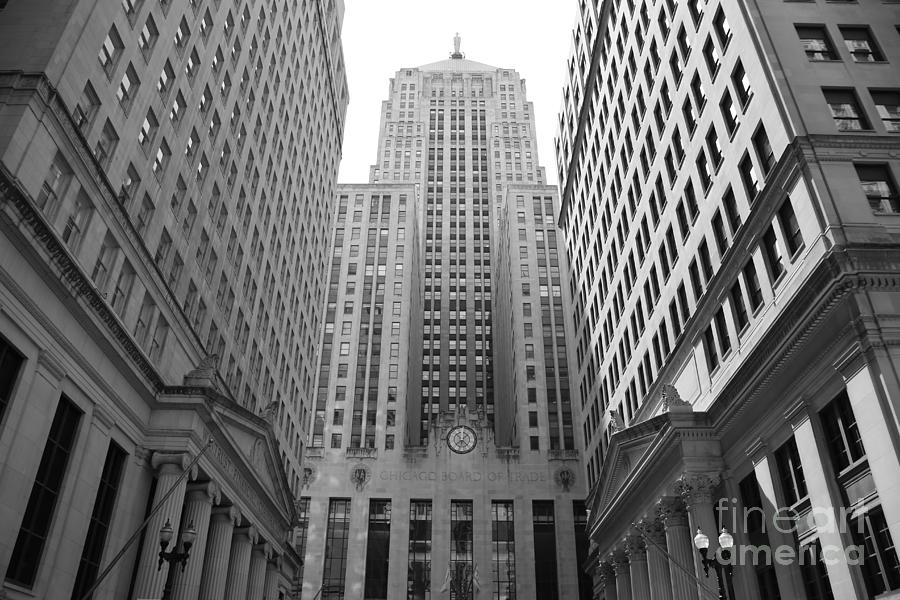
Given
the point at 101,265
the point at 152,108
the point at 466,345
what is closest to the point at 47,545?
the point at 101,265

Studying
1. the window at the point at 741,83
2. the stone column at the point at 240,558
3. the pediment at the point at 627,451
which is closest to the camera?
the window at the point at 741,83

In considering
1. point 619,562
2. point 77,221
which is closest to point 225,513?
point 77,221

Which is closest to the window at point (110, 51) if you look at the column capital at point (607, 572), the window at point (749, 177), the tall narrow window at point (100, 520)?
the tall narrow window at point (100, 520)

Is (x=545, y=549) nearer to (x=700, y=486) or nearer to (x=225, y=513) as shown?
(x=225, y=513)

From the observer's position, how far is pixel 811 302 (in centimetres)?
2686

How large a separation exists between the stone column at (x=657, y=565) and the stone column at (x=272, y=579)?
92.1 ft

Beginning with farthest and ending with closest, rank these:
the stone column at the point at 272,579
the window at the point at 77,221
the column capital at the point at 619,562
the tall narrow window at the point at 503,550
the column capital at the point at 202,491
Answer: the tall narrow window at the point at 503,550, the stone column at the point at 272,579, the column capital at the point at 619,562, the column capital at the point at 202,491, the window at the point at 77,221

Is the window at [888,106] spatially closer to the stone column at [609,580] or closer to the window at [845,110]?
the window at [845,110]

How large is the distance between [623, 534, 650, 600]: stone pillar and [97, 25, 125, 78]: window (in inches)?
1546

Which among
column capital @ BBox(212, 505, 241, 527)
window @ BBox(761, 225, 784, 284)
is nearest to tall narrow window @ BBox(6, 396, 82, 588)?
column capital @ BBox(212, 505, 241, 527)

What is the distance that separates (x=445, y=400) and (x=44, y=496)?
351ft

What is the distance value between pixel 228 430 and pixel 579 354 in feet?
141

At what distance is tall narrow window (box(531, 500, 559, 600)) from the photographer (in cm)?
8394

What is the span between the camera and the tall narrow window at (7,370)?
23.1 metres
